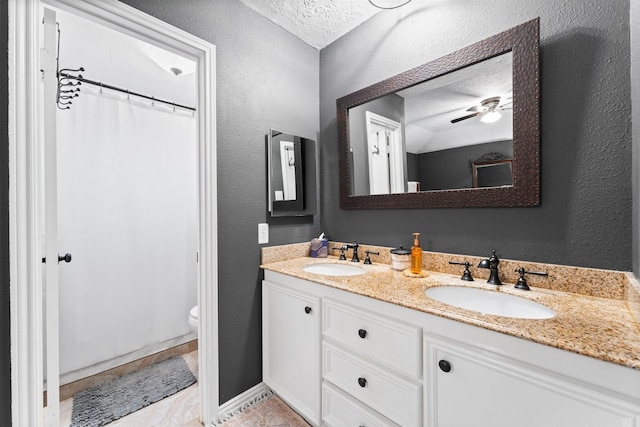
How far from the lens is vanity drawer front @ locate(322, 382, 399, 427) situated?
1098 mm

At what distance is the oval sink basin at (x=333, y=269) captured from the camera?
5.38ft

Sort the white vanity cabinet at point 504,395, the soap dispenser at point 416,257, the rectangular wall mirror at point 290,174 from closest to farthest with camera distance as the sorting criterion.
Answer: the white vanity cabinet at point 504,395 < the soap dispenser at point 416,257 < the rectangular wall mirror at point 290,174

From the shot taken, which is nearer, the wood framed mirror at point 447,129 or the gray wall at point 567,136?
the gray wall at point 567,136

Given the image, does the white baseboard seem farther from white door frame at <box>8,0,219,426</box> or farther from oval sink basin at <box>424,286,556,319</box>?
oval sink basin at <box>424,286,556,319</box>

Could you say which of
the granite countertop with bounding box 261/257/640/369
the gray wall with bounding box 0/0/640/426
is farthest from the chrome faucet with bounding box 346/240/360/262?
the granite countertop with bounding box 261/257/640/369

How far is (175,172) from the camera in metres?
2.27

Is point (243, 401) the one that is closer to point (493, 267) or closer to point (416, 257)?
point (416, 257)

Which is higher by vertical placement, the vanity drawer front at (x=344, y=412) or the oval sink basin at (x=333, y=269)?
the oval sink basin at (x=333, y=269)

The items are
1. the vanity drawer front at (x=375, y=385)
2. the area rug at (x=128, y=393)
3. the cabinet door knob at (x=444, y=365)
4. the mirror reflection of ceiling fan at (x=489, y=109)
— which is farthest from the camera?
the area rug at (x=128, y=393)

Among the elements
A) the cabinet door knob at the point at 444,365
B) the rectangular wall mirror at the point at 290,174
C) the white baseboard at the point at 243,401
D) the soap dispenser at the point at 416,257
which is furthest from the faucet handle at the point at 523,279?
the white baseboard at the point at 243,401

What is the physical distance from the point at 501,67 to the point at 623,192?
2.27ft

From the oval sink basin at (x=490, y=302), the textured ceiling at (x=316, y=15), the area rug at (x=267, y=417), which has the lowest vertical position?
the area rug at (x=267, y=417)

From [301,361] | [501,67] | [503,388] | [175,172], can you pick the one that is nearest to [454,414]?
[503,388]

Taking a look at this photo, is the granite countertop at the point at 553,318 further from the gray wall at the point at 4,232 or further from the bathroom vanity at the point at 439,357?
the gray wall at the point at 4,232
